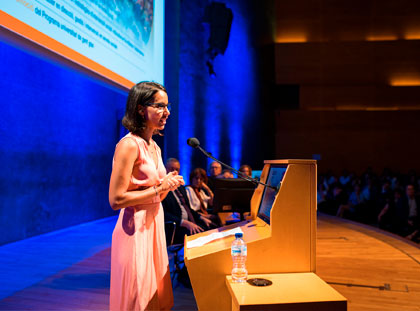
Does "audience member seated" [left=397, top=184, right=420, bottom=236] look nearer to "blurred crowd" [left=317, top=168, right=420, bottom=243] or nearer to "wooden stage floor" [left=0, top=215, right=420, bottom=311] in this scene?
"blurred crowd" [left=317, top=168, right=420, bottom=243]

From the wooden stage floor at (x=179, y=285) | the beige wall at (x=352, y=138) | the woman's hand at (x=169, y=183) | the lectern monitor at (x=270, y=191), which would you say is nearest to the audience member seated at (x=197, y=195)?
the wooden stage floor at (x=179, y=285)

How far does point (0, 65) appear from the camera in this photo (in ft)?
15.4

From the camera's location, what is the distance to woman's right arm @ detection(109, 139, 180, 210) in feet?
4.09

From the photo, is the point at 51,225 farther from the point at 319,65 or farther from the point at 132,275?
the point at 319,65

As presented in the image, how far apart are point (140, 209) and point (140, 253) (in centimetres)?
16

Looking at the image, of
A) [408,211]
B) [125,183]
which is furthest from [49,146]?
[408,211]

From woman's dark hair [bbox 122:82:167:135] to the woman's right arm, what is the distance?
0.10 meters

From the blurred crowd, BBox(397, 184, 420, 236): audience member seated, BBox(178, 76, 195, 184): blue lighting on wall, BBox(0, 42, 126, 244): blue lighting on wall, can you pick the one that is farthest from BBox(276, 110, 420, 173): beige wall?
BBox(0, 42, 126, 244): blue lighting on wall

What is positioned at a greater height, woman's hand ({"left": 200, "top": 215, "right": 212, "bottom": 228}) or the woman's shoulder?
the woman's shoulder

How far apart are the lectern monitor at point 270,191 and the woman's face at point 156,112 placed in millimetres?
578

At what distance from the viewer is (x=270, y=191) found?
1.76 m

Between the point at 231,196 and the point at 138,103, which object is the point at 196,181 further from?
the point at 138,103

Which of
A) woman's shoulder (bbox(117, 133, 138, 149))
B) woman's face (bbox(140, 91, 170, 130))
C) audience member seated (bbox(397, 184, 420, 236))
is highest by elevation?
woman's face (bbox(140, 91, 170, 130))

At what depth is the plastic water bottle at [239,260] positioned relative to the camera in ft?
4.39
